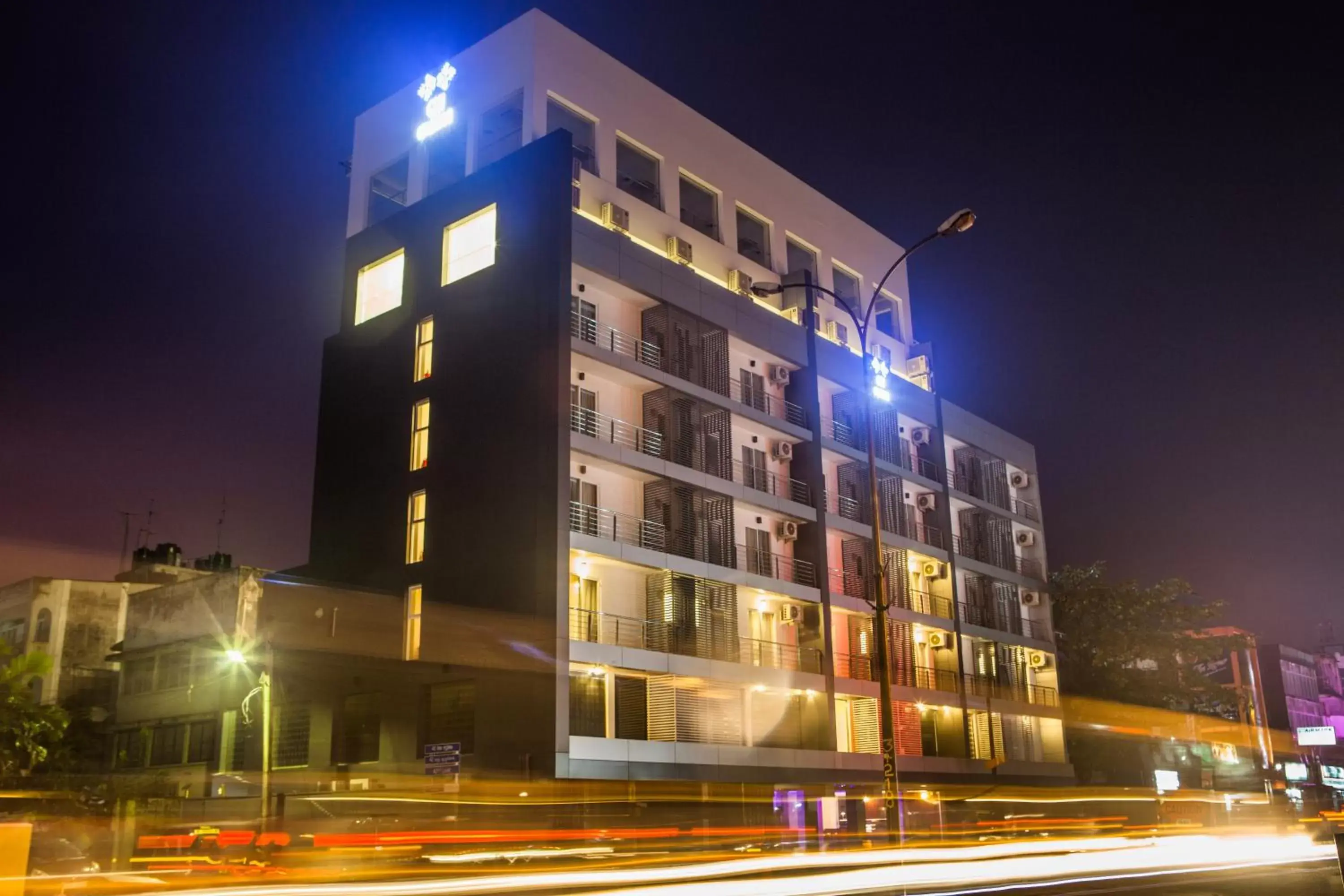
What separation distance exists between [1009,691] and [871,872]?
36.4m

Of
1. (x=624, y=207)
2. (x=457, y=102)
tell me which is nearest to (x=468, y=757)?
(x=624, y=207)

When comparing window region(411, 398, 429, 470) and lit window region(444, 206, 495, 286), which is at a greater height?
lit window region(444, 206, 495, 286)

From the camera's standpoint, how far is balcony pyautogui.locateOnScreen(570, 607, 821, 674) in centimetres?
3256

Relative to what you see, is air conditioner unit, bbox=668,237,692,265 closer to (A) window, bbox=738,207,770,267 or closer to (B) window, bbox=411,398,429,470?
(A) window, bbox=738,207,770,267

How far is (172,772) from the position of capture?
4100 cm

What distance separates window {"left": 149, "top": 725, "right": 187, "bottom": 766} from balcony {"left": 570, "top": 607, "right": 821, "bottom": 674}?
17.9 metres

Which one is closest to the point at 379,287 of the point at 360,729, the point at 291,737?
the point at 360,729

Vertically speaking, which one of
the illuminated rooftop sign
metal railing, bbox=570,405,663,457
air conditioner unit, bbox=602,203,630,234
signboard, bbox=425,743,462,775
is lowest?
signboard, bbox=425,743,462,775

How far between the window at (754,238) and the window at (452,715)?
68.3ft

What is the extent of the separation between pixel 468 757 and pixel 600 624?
203 inches

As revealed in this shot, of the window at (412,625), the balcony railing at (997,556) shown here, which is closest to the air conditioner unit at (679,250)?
the window at (412,625)

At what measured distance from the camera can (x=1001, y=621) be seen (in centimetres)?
5197

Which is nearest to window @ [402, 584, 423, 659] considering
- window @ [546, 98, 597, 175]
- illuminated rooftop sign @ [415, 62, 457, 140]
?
window @ [546, 98, 597, 175]

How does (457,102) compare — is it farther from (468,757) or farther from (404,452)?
(468,757)
